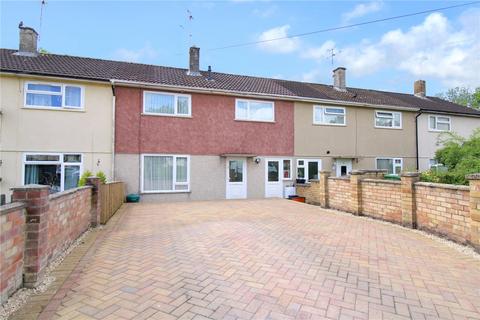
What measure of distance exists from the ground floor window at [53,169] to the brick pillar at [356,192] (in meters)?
11.0

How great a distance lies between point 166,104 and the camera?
12969 mm

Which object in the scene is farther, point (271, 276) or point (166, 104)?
point (166, 104)

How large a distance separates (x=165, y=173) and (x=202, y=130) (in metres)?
2.74

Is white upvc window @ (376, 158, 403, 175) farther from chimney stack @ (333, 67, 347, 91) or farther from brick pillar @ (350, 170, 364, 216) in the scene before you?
brick pillar @ (350, 170, 364, 216)

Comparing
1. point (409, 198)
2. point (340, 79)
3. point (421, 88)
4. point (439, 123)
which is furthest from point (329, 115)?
A: point (421, 88)

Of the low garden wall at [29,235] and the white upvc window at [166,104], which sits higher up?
the white upvc window at [166,104]

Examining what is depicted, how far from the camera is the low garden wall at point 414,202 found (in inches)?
207

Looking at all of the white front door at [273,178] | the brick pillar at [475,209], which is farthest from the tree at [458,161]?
the white front door at [273,178]

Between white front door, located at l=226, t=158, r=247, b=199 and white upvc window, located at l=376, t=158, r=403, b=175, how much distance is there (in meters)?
8.73

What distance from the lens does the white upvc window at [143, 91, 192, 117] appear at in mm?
12656

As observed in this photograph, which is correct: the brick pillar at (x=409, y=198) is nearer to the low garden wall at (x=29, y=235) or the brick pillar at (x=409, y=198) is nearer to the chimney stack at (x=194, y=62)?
the low garden wall at (x=29, y=235)

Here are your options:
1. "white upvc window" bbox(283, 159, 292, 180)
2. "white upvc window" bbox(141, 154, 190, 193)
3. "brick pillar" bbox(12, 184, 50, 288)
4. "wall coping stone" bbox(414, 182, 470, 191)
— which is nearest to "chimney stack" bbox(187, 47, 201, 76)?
"white upvc window" bbox(141, 154, 190, 193)

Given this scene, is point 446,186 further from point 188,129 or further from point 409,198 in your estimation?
point 188,129

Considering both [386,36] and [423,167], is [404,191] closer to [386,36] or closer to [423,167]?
[386,36]
